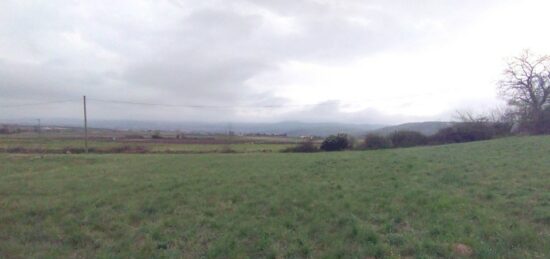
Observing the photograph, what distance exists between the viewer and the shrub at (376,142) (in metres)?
45.2

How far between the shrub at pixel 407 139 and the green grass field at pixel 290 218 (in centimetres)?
3628

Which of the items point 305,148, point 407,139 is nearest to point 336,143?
point 305,148

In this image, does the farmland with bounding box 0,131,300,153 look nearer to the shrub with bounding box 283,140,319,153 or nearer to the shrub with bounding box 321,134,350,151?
the shrub with bounding box 283,140,319,153

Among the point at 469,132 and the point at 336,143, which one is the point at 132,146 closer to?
the point at 336,143

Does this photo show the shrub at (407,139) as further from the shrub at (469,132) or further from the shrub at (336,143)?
the shrub at (336,143)

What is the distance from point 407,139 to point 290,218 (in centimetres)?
4455

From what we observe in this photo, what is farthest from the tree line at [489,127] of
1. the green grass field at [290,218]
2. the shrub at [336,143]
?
the green grass field at [290,218]

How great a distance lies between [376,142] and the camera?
45.3 meters

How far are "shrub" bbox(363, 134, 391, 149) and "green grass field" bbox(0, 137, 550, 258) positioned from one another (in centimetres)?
3368

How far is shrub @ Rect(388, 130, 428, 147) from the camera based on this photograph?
154ft

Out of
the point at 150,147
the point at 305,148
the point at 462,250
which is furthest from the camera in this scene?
the point at 150,147

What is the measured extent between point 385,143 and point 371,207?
4016 centimetres

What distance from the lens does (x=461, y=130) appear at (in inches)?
1843

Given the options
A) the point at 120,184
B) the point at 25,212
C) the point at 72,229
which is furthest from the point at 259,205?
the point at 120,184
